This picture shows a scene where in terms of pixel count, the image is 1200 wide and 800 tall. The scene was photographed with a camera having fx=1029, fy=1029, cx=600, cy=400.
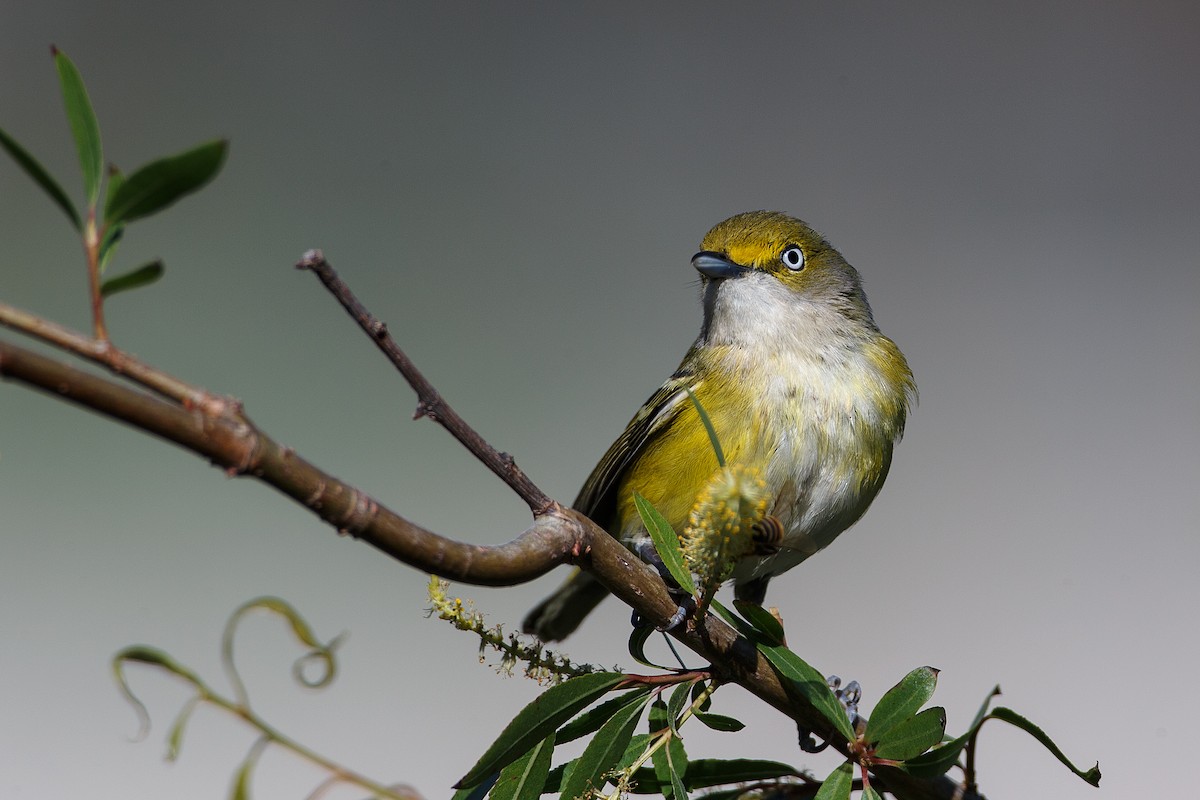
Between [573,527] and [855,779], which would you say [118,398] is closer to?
[573,527]

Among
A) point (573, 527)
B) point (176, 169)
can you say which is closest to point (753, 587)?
point (573, 527)

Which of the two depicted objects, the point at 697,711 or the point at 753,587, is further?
the point at 753,587

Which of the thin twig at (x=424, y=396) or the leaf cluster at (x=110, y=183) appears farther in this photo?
the thin twig at (x=424, y=396)

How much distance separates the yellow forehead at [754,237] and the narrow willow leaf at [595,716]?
2.26m

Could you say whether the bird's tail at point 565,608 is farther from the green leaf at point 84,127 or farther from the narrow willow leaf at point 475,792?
the green leaf at point 84,127

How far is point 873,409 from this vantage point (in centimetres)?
319

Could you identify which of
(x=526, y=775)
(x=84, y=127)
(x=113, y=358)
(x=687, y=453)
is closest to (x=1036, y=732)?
(x=526, y=775)

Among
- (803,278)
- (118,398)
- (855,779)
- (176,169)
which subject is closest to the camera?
(118,398)

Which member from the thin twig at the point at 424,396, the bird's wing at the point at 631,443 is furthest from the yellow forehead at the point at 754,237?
the thin twig at the point at 424,396

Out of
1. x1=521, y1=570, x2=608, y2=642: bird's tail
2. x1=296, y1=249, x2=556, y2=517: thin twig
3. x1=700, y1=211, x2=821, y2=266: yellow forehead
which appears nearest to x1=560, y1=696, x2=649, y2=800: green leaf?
x1=296, y1=249, x2=556, y2=517: thin twig

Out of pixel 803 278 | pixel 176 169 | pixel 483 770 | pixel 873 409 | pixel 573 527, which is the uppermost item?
pixel 803 278

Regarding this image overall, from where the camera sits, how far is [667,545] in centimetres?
155

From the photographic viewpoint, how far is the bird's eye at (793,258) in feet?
12.2

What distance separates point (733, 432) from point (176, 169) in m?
2.17
